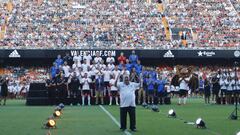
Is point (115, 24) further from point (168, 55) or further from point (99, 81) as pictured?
point (99, 81)

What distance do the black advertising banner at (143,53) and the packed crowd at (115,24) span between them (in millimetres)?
1443

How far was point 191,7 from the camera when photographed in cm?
6209

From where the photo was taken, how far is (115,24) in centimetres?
5803

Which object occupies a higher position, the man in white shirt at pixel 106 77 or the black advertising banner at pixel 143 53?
the black advertising banner at pixel 143 53

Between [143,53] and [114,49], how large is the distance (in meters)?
2.73

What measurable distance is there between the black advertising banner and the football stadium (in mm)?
90

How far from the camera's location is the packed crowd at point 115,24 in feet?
179

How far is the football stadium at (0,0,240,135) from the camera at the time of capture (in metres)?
33.6

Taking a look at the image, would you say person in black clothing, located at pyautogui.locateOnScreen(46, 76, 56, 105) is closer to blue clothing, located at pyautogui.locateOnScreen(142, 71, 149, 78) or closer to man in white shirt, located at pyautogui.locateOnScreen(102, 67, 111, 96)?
man in white shirt, located at pyautogui.locateOnScreen(102, 67, 111, 96)

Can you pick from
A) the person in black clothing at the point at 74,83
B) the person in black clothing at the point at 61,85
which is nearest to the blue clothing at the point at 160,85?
the person in black clothing at the point at 74,83

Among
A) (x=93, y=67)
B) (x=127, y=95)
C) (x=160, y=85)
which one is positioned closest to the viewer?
(x=127, y=95)

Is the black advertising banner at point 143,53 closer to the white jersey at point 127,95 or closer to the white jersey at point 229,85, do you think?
the white jersey at point 229,85

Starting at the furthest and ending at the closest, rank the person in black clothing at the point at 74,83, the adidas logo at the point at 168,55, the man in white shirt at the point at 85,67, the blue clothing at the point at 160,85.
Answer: the adidas logo at the point at 168,55 → the blue clothing at the point at 160,85 → the man in white shirt at the point at 85,67 → the person in black clothing at the point at 74,83

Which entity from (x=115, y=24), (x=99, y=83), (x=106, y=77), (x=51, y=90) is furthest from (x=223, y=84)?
(x=115, y=24)
